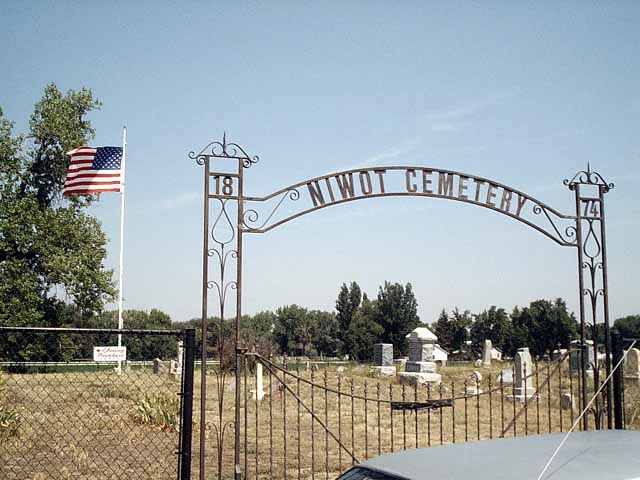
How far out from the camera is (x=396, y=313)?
Answer: 192 feet

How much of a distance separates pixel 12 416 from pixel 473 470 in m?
9.96

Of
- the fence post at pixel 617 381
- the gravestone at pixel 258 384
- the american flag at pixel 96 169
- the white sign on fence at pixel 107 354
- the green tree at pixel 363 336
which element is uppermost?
the american flag at pixel 96 169

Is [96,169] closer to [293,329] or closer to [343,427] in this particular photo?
[343,427]

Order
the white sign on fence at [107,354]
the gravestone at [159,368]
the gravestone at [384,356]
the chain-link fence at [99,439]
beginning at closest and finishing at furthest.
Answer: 1. the chain-link fence at [99,439]
2. the white sign on fence at [107,354]
3. the gravestone at [159,368]
4. the gravestone at [384,356]

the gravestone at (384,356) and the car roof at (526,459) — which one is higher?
the car roof at (526,459)

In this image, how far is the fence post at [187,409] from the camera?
549 cm

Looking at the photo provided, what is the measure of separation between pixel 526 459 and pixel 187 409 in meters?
3.20

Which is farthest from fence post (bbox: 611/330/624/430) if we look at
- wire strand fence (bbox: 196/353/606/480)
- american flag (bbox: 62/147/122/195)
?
american flag (bbox: 62/147/122/195)

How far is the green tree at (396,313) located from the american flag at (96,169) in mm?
41327

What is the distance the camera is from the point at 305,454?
10.1 m

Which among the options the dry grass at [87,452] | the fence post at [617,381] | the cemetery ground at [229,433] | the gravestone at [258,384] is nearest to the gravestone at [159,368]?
the cemetery ground at [229,433]

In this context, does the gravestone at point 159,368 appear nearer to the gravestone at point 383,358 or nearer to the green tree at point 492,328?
the gravestone at point 383,358

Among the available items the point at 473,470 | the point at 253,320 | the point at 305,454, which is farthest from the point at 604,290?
the point at 253,320

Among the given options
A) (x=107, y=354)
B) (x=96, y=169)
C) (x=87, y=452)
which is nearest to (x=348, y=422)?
(x=87, y=452)
